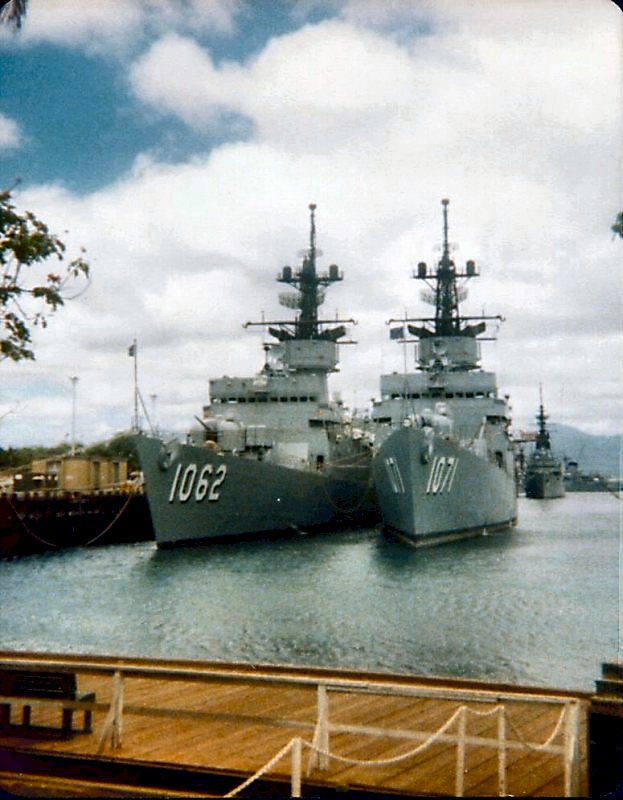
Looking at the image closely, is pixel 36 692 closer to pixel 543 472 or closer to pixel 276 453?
pixel 276 453

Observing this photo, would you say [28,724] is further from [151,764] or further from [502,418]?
[502,418]

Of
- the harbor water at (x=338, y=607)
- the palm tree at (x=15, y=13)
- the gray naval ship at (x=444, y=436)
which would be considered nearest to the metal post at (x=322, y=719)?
the palm tree at (x=15, y=13)

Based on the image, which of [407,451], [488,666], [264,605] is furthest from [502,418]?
A: [488,666]

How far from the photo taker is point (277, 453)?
3741 centimetres

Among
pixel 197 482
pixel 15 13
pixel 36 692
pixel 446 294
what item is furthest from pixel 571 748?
pixel 446 294

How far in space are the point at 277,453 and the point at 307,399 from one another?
627 centimetres

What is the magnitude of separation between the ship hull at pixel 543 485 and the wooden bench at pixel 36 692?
99914 mm

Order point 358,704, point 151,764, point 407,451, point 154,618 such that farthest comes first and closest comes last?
point 407,451
point 154,618
point 358,704
point 151,764

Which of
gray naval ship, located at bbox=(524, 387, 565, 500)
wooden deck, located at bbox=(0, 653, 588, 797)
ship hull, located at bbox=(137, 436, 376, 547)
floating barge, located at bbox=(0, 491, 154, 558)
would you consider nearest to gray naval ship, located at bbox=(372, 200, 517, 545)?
ship hull, located at bbox=(137, 436, 376, 547)

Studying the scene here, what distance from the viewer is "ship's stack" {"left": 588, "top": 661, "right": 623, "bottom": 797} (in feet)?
15.2

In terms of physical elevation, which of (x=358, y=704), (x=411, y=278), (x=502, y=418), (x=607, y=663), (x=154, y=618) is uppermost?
(x=411, y=278)

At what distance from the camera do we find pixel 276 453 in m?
37.2

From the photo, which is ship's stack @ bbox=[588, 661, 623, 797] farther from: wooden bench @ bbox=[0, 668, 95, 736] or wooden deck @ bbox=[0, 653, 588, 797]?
wooden bench @ bbox=[0, 668, 95, 736]

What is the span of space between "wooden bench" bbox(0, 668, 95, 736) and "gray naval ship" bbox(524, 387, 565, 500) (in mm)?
98532
